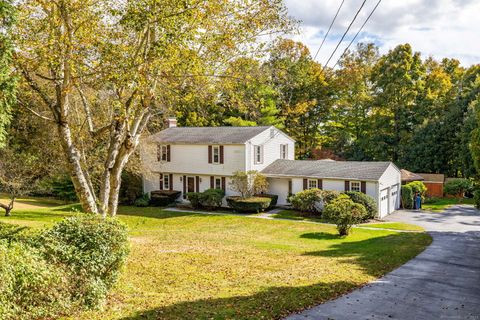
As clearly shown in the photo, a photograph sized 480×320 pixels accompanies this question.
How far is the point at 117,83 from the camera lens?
1230 cm

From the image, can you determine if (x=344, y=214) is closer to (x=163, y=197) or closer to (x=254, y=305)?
(x=254, y=305)

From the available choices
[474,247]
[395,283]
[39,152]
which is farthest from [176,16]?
[39,152]

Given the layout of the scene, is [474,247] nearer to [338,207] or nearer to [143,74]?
[338,207]

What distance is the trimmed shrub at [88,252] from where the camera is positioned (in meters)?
8.44

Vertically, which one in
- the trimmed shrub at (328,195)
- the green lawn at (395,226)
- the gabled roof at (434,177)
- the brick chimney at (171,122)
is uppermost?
the brick chimney at (171,122)

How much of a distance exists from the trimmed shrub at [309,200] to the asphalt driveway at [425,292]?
392 inches

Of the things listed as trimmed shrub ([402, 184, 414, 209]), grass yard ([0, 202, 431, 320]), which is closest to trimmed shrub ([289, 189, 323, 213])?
grass yard ([0, 202, 431, 320])

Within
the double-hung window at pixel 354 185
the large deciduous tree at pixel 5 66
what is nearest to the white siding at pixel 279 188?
the double-hung window at pixel 354 185

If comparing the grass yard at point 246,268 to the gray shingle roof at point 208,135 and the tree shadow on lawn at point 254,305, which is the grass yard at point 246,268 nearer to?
the tree shadow on lawn at point 254,305

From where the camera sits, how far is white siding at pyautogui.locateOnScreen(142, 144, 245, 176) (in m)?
33.2

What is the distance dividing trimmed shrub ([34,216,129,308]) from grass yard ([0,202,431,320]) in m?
0.45

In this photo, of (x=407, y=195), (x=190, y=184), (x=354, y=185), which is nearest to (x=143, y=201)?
(x=190, y=184)

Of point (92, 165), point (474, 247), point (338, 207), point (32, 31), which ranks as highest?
point (32, 31)

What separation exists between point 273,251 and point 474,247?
30.7ft
